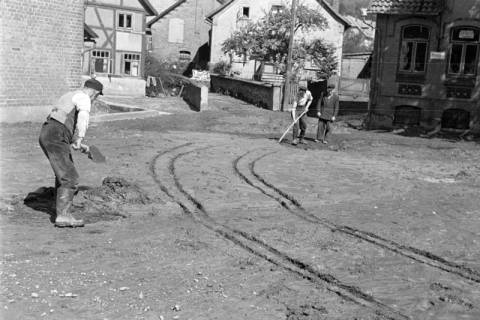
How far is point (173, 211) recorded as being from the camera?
9016 mm

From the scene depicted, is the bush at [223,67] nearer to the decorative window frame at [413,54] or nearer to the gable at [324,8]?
the gable at [324,8]

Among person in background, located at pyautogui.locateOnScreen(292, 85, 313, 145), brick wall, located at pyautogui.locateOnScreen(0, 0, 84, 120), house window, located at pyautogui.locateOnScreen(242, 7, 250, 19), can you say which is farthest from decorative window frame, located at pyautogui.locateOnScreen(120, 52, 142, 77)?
person in background, located at pyautogui.locateOnScreen(292, 85, 313, 145)

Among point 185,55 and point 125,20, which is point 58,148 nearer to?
point 125,20

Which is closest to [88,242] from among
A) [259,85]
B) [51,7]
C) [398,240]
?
[398,240]

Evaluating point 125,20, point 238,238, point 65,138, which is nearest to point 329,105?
point 238,238

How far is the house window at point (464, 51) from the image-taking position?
24125mm

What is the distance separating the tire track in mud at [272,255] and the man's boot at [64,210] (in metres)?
1.75

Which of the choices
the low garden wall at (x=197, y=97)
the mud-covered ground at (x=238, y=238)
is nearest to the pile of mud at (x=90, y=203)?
the mud-covered ground at (x=238, y=238)

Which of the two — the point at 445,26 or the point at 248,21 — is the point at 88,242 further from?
the point at 248,21

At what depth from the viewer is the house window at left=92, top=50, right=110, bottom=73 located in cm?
3953

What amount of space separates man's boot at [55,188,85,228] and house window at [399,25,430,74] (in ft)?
66.7

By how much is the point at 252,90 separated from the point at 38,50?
18194 mm

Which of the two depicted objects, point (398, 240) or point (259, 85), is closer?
point (398, 240)

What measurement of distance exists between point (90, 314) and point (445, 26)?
2247 cm
